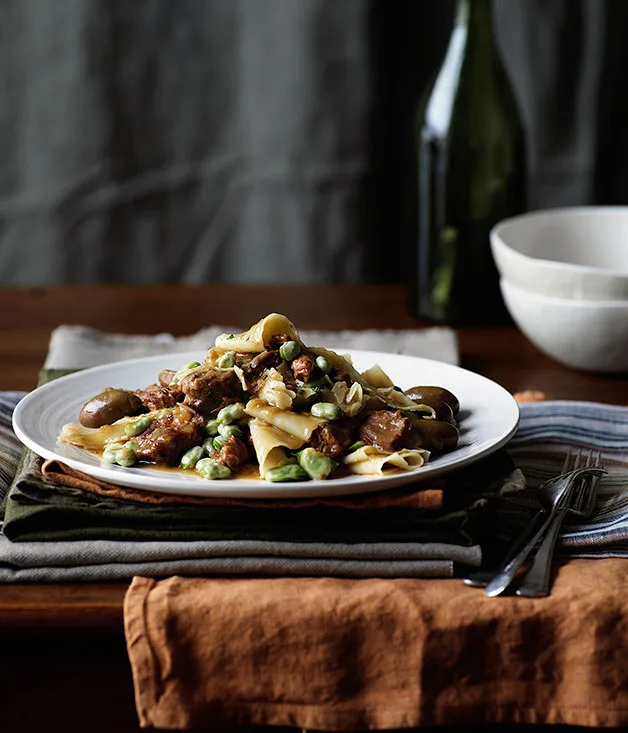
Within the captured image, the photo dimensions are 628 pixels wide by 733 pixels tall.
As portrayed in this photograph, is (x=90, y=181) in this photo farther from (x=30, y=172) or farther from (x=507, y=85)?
(x=507, y=85)

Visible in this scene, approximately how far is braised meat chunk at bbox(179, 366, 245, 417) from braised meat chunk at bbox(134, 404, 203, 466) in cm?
1

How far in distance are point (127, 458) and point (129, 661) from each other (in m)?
0.20

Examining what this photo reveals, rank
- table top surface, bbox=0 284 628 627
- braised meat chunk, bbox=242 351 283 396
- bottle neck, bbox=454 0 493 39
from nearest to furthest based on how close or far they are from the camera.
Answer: braised meat chunk, bbox=242 351 283 396
table top surface, bbox=0 284 628 627
bottle neck, bbox=454 0 493 39

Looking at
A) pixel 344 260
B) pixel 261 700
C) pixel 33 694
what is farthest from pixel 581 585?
pixel 344 260

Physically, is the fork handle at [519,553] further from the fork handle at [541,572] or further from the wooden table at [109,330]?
the wooden table at [109,330]

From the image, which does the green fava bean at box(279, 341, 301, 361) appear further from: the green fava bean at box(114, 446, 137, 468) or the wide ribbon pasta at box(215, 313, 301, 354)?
the green fava bean at box(114, 446, 137, 468)

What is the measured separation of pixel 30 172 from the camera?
10.0 ft

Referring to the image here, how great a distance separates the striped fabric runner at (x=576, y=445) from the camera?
1.12 meters

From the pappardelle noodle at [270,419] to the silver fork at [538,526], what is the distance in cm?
12

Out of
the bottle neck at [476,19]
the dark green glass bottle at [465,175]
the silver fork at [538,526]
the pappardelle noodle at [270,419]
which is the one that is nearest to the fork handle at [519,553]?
the silver fork at [538,526]

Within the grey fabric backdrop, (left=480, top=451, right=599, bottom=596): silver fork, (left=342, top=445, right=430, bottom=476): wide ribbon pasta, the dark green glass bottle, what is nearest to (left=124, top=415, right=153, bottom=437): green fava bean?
(left=342, top=445, right=430, bottom=476): wide ribbon pasta

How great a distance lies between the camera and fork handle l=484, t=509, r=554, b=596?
1017 millimetres

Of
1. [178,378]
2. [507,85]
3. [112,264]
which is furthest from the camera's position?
[112,264]

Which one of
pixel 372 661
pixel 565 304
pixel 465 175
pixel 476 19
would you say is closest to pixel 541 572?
pixel 372 661
